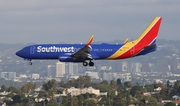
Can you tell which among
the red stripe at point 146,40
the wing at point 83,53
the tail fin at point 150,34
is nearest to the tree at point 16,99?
the tail fin at point 150,34

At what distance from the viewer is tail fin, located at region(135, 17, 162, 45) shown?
114 m

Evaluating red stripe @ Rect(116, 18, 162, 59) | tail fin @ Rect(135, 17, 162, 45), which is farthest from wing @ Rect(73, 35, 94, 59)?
tail fin @ Rect(135, 17, 162, 45)

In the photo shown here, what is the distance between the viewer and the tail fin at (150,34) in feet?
375

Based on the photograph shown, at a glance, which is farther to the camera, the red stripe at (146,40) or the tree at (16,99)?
the tree at (16,99)

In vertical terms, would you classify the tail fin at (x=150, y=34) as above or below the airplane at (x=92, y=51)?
above

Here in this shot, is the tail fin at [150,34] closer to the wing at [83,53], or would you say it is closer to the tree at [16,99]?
the wing at [83,53]

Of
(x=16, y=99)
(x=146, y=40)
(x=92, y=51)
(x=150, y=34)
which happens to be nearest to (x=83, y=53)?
(x=92, y=51)

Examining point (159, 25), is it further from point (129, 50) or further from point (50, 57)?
point (50, 57)

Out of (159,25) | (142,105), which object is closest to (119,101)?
(142,105)

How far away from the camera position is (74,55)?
109000 mm

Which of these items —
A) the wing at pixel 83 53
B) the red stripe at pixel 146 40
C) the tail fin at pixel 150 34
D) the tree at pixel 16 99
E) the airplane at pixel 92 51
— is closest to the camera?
the wing at pixel 83 53

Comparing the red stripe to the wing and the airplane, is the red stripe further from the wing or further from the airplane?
the wing

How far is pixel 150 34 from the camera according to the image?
116 meters

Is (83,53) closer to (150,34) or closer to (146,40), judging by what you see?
(146,40)
